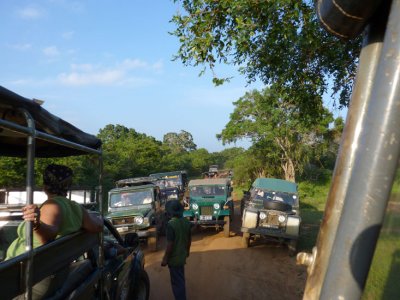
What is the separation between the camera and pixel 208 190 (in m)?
14.3

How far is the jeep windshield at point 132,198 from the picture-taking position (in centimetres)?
1288

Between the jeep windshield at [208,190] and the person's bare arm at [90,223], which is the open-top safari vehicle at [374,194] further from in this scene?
the jeep windshield at [208,190]

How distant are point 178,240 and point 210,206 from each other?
7.35 metres

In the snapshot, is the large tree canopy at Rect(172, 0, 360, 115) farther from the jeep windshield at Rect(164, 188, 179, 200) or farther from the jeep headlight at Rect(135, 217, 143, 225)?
the jeep windshield at Rect(164, 188, 179, 200)

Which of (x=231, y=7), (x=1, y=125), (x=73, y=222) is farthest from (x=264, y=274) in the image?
(x=1, y=125)

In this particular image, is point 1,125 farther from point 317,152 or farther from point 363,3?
point 317,152

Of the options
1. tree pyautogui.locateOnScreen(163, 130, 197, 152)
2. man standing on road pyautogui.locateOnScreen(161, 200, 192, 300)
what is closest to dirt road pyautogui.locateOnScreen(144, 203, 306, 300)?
man standing on road pyautogui.locateOnScreen(161, 200, 192, 300)

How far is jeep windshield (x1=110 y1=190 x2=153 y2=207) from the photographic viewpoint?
12.9m

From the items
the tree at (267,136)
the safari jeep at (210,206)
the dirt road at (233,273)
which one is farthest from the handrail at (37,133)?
the tree at (267,136)

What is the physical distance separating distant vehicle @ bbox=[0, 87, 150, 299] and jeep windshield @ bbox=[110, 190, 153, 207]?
7.13m

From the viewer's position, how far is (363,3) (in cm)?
112

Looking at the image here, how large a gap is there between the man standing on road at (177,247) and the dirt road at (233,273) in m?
1.38

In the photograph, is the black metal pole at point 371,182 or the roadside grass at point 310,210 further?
the roadside grass at point 310,210

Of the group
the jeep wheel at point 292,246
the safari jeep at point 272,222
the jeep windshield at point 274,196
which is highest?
the jeep windshield at point 274,196
